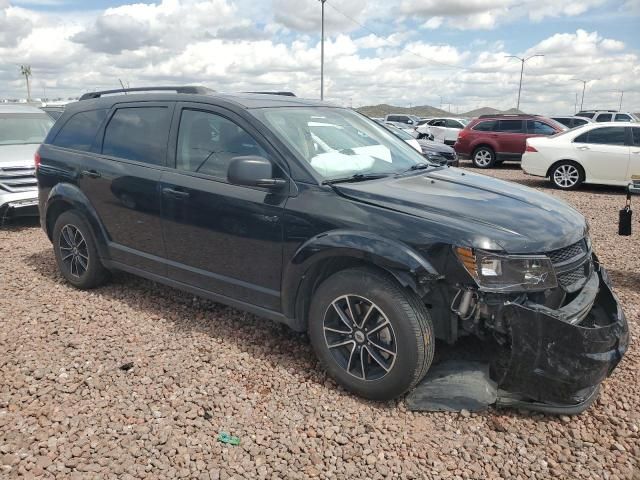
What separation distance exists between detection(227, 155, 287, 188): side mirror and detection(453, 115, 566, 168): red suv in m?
14.4

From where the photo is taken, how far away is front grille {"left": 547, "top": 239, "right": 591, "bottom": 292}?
3.01m

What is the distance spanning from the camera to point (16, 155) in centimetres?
812

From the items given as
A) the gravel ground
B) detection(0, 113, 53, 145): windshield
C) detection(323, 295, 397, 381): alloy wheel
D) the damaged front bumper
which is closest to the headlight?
the damaged front bumper

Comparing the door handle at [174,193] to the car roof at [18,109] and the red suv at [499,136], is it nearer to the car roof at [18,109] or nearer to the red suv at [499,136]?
the car roof at [18,109]

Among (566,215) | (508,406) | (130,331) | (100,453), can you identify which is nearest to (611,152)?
(566,215)

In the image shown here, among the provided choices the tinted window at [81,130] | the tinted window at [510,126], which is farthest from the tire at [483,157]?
the tinted window at [81,130]

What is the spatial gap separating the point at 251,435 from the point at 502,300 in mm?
1556

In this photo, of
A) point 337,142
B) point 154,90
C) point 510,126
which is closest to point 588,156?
point 510,126

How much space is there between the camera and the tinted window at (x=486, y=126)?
55.0 ft

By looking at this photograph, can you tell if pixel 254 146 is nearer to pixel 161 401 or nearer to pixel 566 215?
pixel 161 401

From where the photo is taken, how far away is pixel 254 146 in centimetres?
363

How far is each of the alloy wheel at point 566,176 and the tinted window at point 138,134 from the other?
408 inches

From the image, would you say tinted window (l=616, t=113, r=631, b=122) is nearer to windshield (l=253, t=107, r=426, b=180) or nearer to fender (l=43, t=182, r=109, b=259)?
windshield (l=253, t=107, r=426, b=180)

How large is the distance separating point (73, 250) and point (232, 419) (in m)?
2.85
